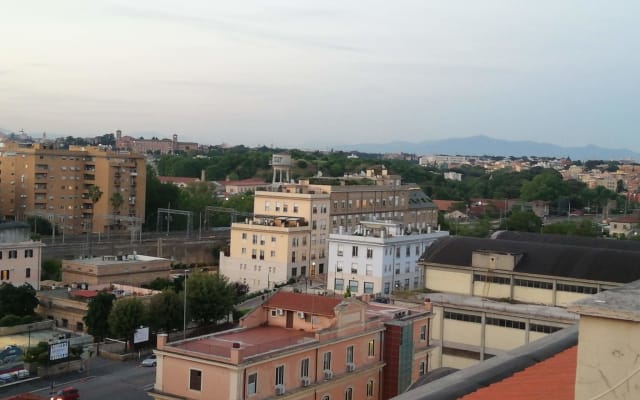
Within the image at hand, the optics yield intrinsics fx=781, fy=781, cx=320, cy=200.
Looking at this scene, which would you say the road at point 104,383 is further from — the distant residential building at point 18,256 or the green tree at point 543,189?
the green tree at point 543,189

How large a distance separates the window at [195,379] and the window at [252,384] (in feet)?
4.27

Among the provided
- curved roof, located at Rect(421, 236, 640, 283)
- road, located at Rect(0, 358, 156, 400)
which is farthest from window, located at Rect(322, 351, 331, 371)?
curved roof, located at Rect(421, 236, 640, 283)

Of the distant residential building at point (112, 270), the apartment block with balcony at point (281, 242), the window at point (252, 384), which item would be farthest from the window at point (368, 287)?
the window at point (252, 384)

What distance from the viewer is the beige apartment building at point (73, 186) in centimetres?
6712

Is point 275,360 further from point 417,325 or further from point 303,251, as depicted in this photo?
point 303,251

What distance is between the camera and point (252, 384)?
19438 mm

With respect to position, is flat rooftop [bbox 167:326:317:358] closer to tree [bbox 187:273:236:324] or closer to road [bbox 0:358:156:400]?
road [bbox 0:358:156:400]

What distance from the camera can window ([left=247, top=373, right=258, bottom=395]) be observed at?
1933 cm

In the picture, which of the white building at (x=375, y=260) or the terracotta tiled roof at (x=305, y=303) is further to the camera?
the white building at (x=375, y=260)

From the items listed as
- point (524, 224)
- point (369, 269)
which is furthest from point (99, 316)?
point (524, 224)

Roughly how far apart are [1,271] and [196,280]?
11.4m

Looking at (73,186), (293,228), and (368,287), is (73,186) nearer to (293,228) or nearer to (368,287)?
(293,228)

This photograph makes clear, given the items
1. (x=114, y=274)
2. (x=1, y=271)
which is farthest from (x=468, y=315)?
(x=1, y=271)

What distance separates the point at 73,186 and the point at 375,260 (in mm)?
36868
